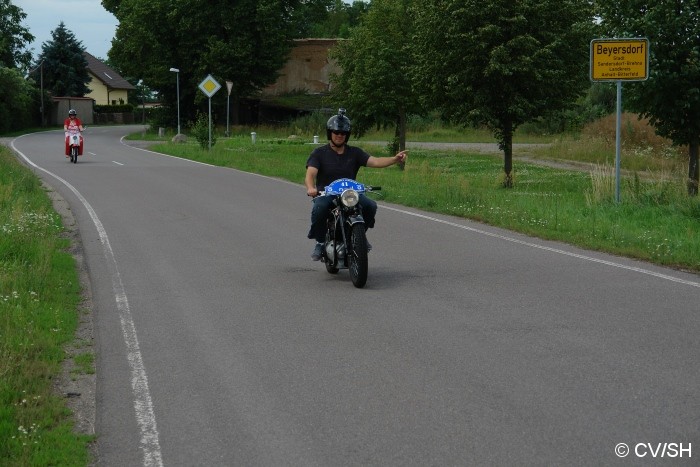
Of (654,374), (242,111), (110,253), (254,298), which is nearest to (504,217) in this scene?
(110,253)

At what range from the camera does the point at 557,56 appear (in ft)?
85.8

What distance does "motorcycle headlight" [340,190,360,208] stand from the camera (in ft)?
35.4

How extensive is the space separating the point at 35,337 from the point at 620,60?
40.1 feet

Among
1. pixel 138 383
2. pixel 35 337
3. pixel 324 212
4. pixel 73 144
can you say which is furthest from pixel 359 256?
pixel 73 144

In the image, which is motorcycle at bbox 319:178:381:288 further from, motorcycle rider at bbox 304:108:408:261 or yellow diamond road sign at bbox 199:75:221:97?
yellow diamond road sign at bbox 199:75:221:97

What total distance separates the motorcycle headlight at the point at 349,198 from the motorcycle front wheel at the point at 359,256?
230 mm

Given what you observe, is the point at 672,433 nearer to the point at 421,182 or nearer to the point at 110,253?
the point at 110,253

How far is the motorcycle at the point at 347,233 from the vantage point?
1070cm

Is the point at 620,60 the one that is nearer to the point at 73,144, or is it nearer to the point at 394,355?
the point at 394,355

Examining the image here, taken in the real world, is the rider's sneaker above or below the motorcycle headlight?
below

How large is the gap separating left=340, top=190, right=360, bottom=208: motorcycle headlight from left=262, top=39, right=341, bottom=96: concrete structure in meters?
73.9

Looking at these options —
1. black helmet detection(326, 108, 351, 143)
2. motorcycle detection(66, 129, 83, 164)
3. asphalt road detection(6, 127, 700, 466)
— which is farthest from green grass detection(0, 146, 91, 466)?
motorcycle detection(66, 129, 83, 164)

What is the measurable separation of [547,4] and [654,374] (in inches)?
776

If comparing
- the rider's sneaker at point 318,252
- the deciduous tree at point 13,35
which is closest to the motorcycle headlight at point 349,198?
the rider's sneaker at point 318,252
